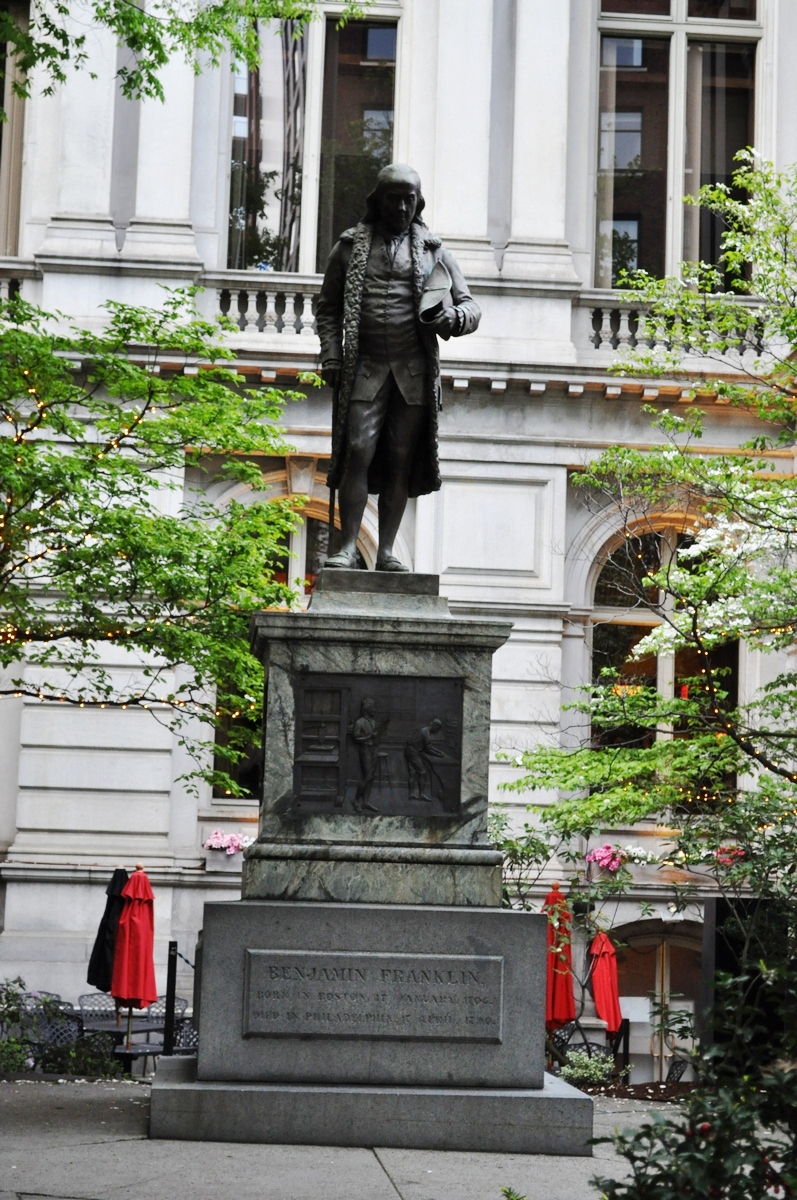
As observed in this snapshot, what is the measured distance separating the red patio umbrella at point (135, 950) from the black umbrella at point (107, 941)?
11 centimetres

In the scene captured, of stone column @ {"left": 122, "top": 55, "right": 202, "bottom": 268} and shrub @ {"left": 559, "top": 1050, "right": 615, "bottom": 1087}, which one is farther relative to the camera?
stone column @ {"left": 122, "top": 55, "right": 202, "bottom": 268}

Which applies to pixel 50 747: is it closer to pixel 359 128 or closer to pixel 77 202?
pixel 77 202

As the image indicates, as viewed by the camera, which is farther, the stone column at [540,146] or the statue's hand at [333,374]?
the stone column at [540,146]

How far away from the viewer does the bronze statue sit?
32.1 ft

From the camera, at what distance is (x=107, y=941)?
1866cm

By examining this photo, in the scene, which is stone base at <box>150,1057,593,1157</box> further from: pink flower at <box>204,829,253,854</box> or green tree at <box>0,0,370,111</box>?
pink flower at <box>204,829,253,854</box>

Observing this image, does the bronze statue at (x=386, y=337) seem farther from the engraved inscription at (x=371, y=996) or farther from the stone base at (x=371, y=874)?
the engraved inscription at (x=371, y=996)

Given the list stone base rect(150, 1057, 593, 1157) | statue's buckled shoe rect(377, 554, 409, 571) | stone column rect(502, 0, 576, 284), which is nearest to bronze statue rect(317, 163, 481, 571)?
statue's buckled shoe rect(377, 554, 409, 571)

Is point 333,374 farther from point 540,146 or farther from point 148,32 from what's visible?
point 540,146

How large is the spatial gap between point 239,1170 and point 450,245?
18290 millimetres

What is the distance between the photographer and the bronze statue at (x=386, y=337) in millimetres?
9789

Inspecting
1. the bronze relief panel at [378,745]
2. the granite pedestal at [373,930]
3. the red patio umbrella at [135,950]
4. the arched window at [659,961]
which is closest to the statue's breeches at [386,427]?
the granite pedestal at [373,930]

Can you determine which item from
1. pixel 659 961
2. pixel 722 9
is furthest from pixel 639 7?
pixel 659 961

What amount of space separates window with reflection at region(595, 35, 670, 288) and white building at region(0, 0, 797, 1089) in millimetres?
37
